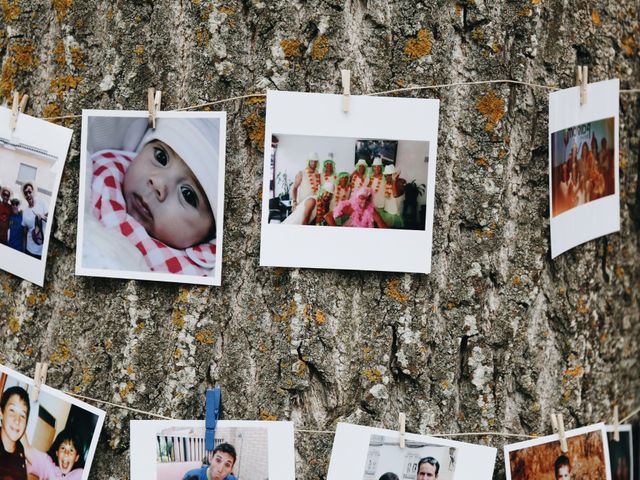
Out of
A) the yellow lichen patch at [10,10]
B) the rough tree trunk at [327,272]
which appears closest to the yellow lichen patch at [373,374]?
the rough tree trunk at [327,272]

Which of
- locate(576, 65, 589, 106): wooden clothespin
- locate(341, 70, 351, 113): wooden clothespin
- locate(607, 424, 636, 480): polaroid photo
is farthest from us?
locate(607, 424, 636, 480): polaroid photo

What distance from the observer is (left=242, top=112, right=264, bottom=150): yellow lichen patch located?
1146mm

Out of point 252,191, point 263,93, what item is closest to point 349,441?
point 252,191

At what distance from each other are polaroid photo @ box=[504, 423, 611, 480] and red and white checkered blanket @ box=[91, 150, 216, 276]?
1.76ft

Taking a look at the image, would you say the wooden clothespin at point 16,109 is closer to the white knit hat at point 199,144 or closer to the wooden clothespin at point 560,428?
the white knit hat at point 199,144

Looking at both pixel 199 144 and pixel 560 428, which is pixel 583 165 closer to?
pixel 560 428

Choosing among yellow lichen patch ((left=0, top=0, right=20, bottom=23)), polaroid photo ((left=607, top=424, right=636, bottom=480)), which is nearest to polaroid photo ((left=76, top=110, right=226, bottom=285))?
yellow lichen patch ((left=0, top=0, right=20, bottom=23))

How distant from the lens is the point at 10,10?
50.4 inches

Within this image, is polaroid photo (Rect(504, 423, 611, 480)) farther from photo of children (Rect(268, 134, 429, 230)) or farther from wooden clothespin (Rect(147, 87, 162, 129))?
wooden clothespin (Rect(147, 87, 162, 129))

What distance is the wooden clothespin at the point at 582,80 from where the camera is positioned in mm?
1224

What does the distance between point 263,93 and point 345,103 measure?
12cm

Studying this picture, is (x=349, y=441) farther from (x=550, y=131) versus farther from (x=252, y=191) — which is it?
(x=550, y=131)

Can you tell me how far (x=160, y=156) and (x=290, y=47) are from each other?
24 cm

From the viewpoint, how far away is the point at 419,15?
3.76 feet
